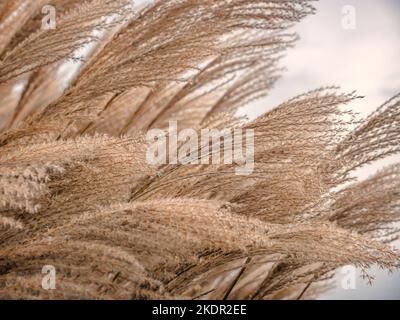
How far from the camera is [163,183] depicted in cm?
155

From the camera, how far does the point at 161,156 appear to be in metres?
1.56

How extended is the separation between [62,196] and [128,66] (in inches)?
15.6

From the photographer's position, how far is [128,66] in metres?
1.62

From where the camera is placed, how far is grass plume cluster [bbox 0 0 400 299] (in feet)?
4.06

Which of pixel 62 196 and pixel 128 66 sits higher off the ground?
pixel 128 66

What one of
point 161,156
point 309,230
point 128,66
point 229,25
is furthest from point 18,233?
point 229,25

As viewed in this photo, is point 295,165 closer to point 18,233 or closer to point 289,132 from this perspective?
point 289,132

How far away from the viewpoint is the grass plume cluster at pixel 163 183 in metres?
1.24
